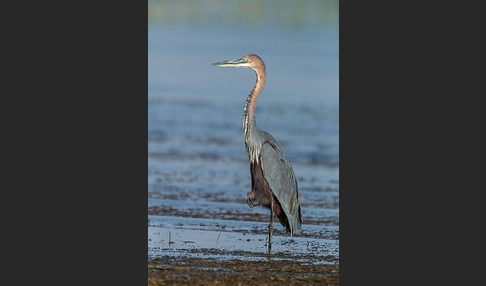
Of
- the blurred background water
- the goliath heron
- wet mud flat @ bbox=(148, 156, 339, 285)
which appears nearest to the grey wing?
the goliath heron

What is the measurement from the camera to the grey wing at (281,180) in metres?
6.32

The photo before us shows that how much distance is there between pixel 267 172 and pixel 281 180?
0.15 m

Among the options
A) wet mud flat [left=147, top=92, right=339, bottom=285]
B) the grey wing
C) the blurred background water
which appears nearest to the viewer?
wet mud flat [left=147, top=92, right=339, bottom=285]

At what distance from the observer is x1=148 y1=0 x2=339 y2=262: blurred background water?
28.9 ft

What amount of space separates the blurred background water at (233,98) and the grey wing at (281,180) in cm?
106

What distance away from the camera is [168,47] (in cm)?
1291

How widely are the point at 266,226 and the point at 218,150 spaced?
3.60 meters

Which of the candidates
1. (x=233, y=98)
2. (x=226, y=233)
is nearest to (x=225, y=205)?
(x=226, y=233)

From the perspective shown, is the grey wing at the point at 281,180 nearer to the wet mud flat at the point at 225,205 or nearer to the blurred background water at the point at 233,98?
the wet mud flat at the point at 225,205

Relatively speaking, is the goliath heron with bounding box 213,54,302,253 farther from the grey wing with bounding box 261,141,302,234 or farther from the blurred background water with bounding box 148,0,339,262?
the blurred background water with bounding box 148,0,339,262

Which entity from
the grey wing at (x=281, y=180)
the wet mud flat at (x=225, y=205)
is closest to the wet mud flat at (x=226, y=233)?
the wet mud flat at (x=225, y=205)

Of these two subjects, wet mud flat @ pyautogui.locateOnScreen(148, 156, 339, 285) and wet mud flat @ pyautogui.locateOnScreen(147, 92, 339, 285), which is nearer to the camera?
wet mud flat @ pyautogui.locateOnScreen(148, 156, 339, 285)

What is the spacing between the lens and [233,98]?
14406 mm

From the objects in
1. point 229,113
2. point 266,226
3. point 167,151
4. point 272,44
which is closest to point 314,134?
point 229,113
